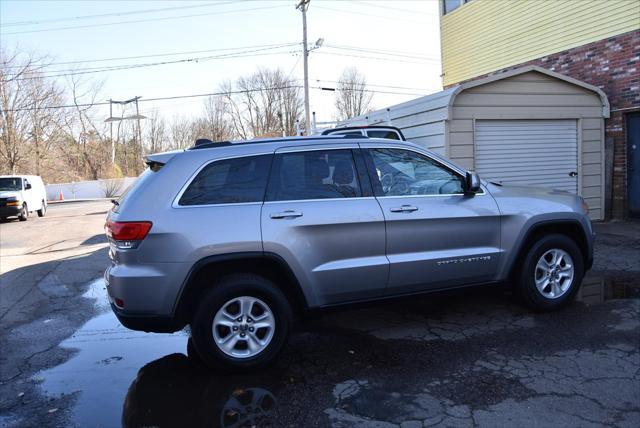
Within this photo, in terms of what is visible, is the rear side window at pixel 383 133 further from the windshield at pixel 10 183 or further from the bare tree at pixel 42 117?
the bare tree at pixel 42 117

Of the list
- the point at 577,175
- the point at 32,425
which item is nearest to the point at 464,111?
the point at 577,175

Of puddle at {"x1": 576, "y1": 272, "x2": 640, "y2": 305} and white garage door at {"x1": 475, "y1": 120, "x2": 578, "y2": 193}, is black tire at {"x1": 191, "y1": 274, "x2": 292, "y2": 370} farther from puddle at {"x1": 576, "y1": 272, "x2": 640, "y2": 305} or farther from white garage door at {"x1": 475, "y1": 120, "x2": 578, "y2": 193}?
white garage door at {"x1": 475, "y1": 120, "x2": 578, "y2": 193}

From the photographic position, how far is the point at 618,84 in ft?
35.9

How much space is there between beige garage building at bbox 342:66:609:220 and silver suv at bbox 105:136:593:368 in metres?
5.07

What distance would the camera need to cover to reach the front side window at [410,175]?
4.55 metres

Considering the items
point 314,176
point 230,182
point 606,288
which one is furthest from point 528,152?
point 230,182

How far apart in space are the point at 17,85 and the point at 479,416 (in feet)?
138

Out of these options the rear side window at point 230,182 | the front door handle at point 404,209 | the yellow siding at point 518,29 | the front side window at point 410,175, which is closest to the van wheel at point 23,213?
the yellow siding at point 518,29

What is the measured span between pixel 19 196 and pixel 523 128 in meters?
17.5

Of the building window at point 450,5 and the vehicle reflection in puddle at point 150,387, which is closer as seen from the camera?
the vehicle reflection in puddle at point 150,387

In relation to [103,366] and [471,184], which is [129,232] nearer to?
[103,366]

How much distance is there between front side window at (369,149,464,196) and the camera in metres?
4.55

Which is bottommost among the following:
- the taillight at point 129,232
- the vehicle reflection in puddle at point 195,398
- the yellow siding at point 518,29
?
the vehicle reflection in puddle at point 195,398

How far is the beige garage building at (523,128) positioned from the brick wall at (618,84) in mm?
317
